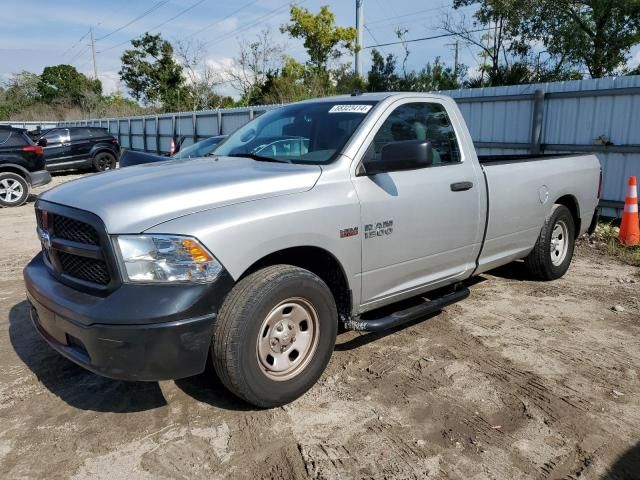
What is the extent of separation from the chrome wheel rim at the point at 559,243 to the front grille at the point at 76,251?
459 centimetres

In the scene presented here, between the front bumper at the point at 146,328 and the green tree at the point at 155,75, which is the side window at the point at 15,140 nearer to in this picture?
the front bumper at the point at 146,328

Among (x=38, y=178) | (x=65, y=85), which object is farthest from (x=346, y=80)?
(x=65, y=85)

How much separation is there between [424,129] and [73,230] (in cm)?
265

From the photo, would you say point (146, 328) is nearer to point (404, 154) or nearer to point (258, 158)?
point (258, 158)

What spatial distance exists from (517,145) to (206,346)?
356 inches

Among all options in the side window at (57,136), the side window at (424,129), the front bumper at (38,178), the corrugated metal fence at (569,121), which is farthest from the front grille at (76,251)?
the side window at (57,136)

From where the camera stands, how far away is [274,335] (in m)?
3.16

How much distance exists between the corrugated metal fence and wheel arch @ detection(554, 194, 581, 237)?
3620 millimetres

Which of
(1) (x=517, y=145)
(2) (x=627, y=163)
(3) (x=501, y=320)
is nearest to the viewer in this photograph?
(3) (x=501, y=320)

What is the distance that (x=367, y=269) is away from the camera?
3590mm

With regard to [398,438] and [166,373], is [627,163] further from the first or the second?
[166,373]

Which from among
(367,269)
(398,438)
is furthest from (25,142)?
(398,438)

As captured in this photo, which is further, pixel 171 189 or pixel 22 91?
pixel 22 91

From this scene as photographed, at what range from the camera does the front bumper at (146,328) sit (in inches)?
105
